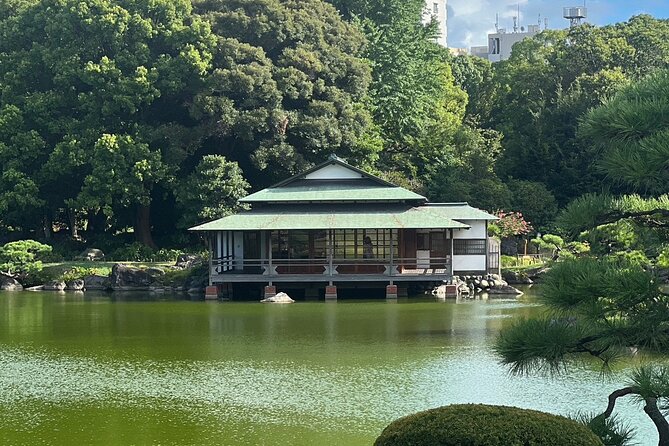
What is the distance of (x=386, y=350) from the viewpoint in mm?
16484

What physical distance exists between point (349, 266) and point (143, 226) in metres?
11.9

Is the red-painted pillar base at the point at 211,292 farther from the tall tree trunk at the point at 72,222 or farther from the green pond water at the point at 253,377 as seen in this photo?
the tall tree trunk at the point at 72,222

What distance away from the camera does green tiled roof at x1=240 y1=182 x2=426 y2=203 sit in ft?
93.2

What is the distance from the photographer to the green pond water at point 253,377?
1102 cm

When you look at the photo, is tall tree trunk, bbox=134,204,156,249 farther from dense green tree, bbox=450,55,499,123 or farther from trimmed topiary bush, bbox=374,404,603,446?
trimmed topiary bush, bbox=374,404,603,446

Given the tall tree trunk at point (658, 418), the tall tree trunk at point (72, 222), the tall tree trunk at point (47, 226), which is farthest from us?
the tall tree trunk at point (72, 222)

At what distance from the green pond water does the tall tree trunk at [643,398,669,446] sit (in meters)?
2.95

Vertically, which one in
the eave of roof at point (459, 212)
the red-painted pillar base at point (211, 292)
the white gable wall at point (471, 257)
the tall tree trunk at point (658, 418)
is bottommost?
the red-painted pillar base at point (211, 292)

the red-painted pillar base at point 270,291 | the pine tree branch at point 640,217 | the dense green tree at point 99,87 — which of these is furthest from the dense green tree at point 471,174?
the pine tree branch at point 640,217

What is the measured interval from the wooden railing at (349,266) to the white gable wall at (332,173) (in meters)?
3.04

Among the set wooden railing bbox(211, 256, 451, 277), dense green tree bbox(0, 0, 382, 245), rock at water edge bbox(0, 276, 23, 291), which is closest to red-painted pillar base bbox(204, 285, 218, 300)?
wooden railing bbox(211, 256, 451, 277)

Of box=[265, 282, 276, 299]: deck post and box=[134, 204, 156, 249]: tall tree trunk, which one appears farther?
box=[134, 204, 156, 249]: tall tree trunk

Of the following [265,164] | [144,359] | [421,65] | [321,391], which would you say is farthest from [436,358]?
[421,65]

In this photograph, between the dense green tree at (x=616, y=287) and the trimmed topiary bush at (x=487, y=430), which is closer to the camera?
the trimmed topiary bush at (x=487, y=430)
